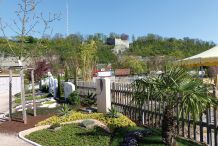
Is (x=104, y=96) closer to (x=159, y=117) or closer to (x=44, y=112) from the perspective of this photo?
(x=44, y=112)

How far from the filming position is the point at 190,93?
7.38m

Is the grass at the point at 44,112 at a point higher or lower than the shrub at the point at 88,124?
lower

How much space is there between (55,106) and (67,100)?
1214mm

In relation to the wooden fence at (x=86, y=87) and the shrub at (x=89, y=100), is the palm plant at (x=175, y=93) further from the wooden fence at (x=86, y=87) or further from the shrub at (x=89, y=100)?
the wooden fence at (x=86, y=87)

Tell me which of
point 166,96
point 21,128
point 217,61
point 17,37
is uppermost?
point 17,37

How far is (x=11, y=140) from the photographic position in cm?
1003

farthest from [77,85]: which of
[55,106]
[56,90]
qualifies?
[55,106]

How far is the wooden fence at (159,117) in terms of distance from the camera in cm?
868

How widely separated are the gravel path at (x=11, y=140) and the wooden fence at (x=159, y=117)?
3.46m

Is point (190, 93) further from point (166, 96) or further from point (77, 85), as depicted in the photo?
point (77, 85)

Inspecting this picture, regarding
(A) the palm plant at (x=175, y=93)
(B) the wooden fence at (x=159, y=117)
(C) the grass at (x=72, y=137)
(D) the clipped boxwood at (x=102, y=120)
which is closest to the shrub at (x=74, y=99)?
(B) the wooden fence at (x=159, y=117)

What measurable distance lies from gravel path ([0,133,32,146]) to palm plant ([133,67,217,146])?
3734 mm

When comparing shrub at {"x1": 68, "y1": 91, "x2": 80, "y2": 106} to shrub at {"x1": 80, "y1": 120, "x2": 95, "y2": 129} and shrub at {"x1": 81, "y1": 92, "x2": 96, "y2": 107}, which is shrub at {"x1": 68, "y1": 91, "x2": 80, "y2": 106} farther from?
shrub at {"x1": 80, "y1": 120, "x2": 95, "y2": 129}

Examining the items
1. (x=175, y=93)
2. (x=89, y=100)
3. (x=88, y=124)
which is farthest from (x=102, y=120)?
(x=89, y=100)
